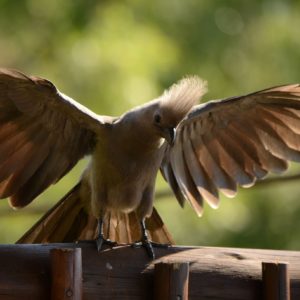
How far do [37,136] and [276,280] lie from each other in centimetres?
166

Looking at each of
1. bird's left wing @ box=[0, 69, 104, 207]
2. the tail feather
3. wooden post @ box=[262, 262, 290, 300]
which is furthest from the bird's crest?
wooden post @ box=[262, 262, 290, 300]

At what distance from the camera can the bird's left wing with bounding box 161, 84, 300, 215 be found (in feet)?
17.6

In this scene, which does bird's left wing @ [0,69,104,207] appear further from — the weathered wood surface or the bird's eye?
the weathered wood surface

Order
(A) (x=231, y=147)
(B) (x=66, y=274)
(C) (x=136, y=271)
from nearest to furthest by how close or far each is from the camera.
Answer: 1. (B) (x=66, y=274)
2. (C) (x=136, y=271)
3. (A) (x=231, y=147)

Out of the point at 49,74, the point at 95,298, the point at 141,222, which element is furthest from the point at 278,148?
the point at 49,74

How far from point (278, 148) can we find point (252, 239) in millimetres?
2930

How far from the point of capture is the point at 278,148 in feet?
17.6

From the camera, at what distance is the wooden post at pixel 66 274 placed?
143 inches

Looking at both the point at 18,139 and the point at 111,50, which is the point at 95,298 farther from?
the point at 111,50

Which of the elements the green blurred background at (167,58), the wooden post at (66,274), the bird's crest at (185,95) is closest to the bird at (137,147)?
the bird's crest at (185,95)

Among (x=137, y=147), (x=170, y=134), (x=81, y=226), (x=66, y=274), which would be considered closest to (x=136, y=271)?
(x=66, y=274)

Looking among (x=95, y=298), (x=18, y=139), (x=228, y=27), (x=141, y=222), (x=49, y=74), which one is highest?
(x=228, y=27)

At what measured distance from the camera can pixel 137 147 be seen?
500 cm

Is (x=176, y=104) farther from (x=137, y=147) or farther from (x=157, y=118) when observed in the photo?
(x=137, y=147)
